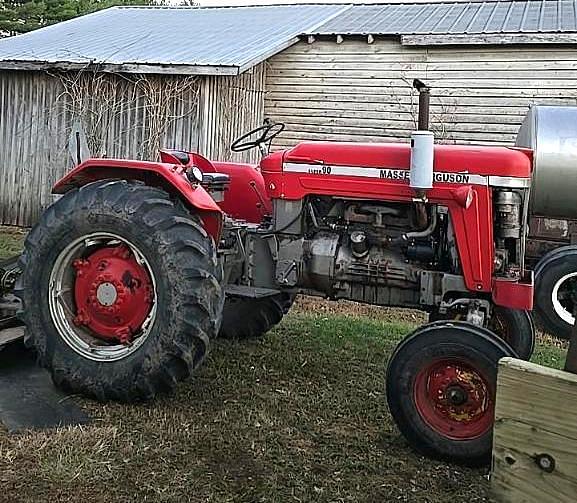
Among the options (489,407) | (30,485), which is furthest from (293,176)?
(30,485)

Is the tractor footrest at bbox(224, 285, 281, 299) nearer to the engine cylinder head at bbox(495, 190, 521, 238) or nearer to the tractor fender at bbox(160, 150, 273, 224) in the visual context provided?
the tractor fender at bbox(160, 150, 273, 224)

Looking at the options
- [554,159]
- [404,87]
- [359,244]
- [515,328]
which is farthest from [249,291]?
[404,87]

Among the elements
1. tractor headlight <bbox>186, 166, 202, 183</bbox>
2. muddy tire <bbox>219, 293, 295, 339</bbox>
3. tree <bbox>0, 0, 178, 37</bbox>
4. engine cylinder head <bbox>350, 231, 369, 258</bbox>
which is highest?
tree <bbox>0, 0, 178, 37</bbox>

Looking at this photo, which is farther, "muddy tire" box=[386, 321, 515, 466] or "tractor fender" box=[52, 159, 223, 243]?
"tractor fender" box=[52, 159, 223, 243]

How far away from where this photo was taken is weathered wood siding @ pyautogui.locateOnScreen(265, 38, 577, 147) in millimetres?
10523

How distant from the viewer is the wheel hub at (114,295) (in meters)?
4.24

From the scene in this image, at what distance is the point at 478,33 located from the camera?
10.6m

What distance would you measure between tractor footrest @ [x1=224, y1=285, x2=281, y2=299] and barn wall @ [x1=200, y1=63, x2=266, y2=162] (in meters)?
6.63

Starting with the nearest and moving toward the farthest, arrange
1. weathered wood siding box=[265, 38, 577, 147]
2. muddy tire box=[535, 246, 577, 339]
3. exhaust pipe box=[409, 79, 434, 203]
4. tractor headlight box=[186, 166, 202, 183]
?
exhaust pipe box=[409, 79, 434, 203] → tractor headlight box=[186, 166, 202, 183] → muddy tire box=[535, 246, 577, 339] → weathered wood siding box=[265, 38, 577, 147]

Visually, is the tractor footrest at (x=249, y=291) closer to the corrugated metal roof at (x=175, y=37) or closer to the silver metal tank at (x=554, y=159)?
the silver metal tank at (x=554, y=159)

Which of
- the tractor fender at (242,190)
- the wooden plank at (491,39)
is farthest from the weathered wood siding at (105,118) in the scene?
the tractor fender at (242,190)

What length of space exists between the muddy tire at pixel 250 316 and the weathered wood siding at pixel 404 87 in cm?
642

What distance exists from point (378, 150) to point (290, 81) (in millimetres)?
8128

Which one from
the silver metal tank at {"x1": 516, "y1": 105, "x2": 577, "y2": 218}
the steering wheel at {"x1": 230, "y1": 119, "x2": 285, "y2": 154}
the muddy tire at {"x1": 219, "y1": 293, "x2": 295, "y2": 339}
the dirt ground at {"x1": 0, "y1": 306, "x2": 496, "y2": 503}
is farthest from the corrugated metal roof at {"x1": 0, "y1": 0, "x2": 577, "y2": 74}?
the dirt ground at {"x1": 0, "y1": 306, "x2": 496, "y2": 503}
